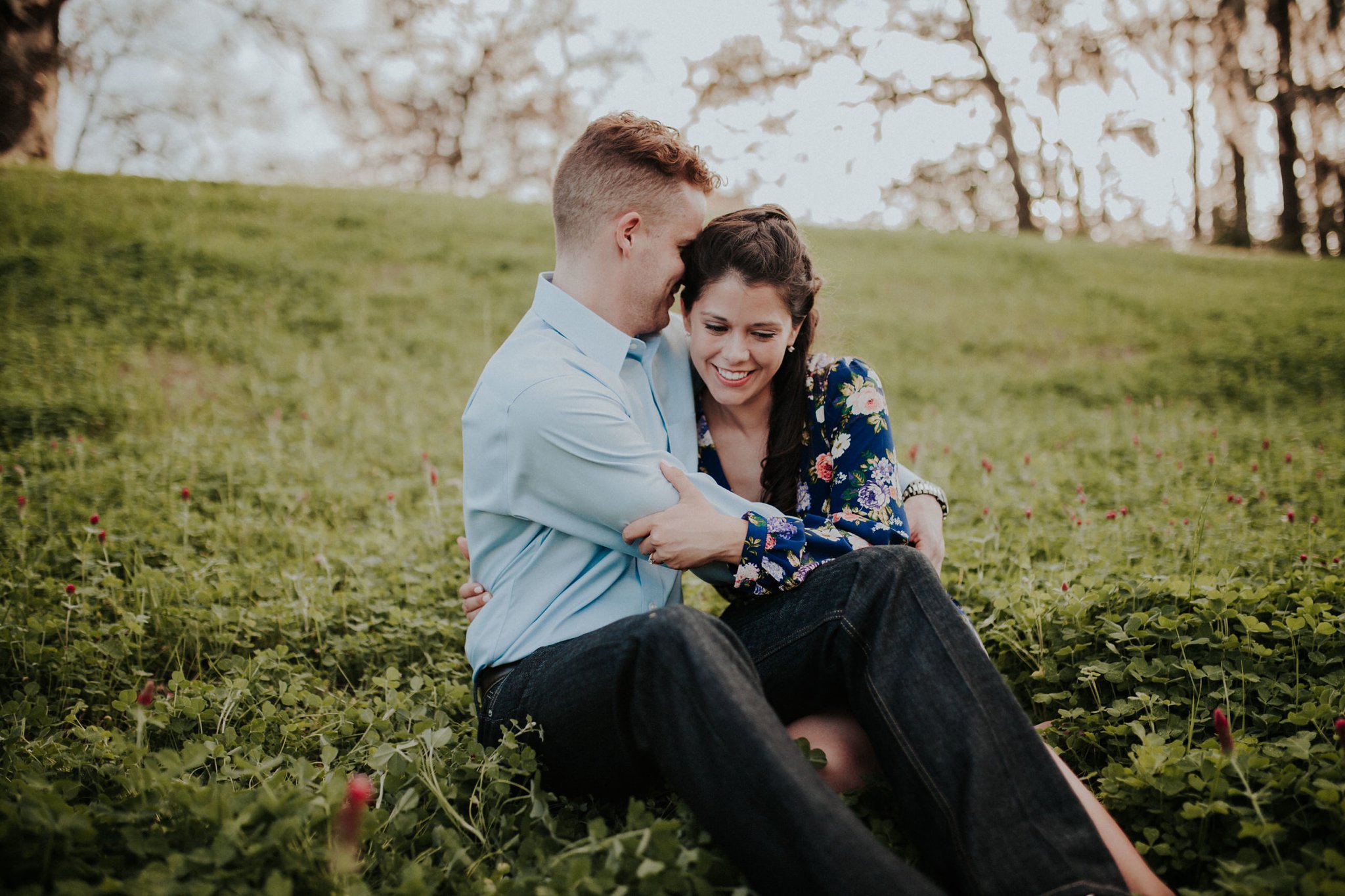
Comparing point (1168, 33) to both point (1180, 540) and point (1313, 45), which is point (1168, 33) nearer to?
point (1313, 45)

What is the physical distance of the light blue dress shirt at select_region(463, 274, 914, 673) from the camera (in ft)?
7.70

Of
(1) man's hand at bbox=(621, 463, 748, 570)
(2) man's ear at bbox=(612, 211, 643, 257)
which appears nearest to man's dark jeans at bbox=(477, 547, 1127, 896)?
(1) man's hand at bbox=(621, 463, 748, 570)

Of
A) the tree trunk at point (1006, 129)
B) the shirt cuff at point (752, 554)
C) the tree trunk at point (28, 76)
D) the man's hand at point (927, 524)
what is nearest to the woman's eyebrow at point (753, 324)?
the shirt cuff at point (752, 554)

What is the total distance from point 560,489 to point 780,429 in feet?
2.99

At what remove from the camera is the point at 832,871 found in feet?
5.45

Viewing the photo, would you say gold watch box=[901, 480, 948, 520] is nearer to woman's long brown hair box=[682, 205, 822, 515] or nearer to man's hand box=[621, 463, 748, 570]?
woman's long brown hair box=[682, 205, 822, 515]

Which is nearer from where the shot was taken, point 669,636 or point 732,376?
point 669,636

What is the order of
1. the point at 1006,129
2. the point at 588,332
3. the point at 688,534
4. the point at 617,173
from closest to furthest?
the point at 688,534 < the point at 588,332 < the point at 617,173 < the point at 1006,129

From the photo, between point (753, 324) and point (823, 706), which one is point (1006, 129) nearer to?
point (753, 324)

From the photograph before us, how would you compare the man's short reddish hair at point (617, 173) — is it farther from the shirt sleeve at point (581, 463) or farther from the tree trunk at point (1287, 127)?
the tree trunk at point (1287, 127)

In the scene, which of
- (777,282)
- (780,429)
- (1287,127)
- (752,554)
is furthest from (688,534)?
(1287,127)

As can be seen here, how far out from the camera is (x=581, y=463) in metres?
2.34

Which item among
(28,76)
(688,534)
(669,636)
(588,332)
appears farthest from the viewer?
(28,76)

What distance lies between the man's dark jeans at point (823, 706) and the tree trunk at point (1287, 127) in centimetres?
2124
